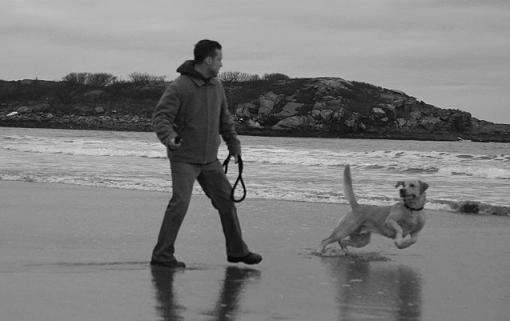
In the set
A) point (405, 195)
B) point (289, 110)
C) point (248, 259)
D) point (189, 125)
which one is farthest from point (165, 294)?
point (289, 110)

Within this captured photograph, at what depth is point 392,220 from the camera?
7.32 metres

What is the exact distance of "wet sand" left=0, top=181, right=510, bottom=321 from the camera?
5043 mm

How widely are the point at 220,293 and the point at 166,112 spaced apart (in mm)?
1493

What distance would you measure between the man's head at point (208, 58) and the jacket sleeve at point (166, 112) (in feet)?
0.86

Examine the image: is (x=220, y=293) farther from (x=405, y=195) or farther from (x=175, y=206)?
(x=405, y=195)

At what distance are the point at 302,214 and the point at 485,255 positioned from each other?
3436 millimetres

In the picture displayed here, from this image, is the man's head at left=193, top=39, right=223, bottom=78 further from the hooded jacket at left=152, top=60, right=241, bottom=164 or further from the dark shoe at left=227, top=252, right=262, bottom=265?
the dark shoe at left=227, top=252, right=262, bottom=265

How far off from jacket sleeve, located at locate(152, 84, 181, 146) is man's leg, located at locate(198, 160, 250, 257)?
487 mm

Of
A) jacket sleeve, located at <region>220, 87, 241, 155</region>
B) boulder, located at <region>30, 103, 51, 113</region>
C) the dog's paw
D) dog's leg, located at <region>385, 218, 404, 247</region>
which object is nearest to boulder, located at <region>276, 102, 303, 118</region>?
boulder, located at <region>30, 103, 51, 113</region>

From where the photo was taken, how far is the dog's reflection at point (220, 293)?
16.0ft

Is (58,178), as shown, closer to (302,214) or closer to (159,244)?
(302,214)

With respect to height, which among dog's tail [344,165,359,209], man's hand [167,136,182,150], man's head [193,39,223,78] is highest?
man's head [193,39,223,78]

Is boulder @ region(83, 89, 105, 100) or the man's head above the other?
boulder @ region(83, 89, 105, 100)

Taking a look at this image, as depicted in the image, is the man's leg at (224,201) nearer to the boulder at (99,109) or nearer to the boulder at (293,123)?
the boulder at (293,123)
